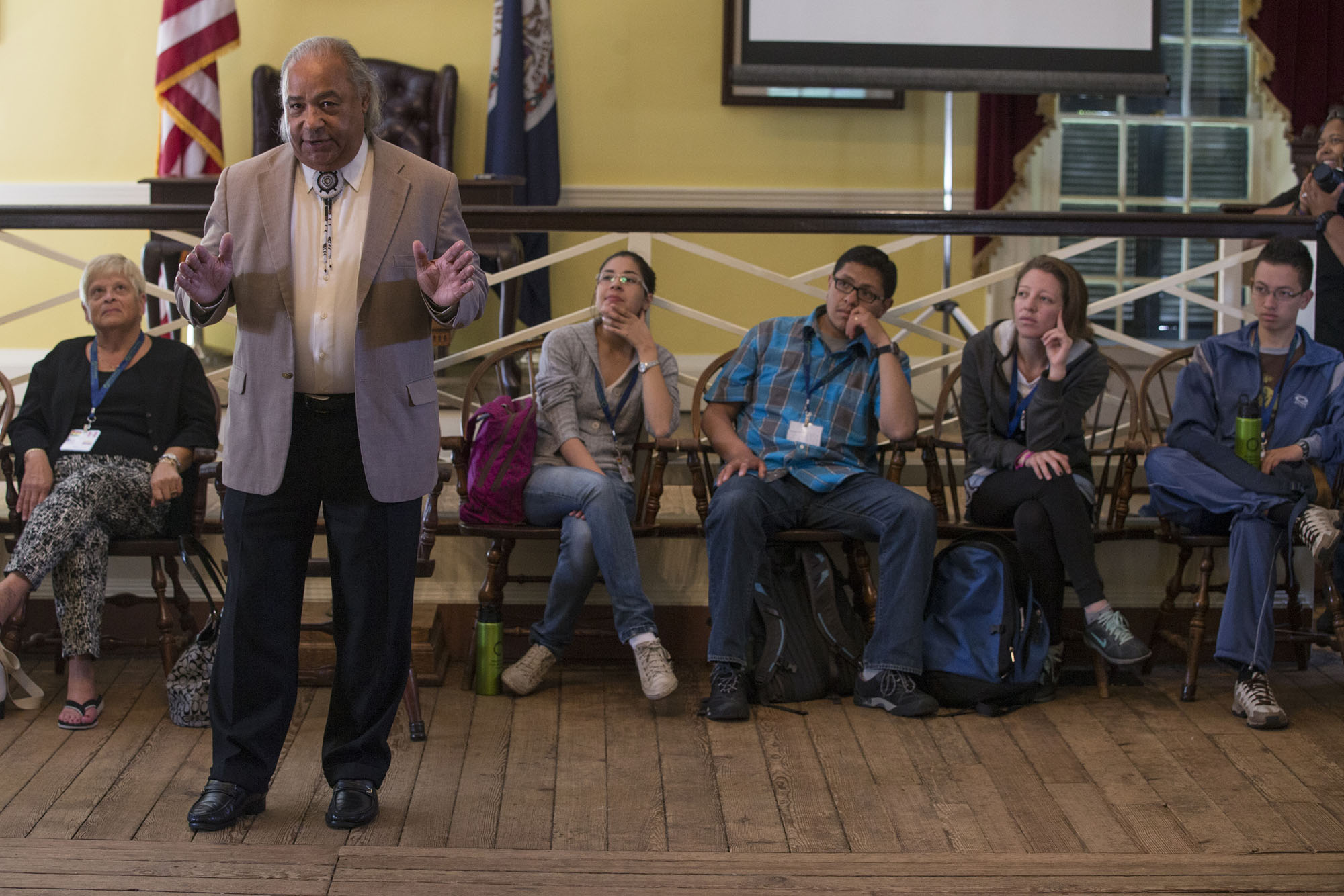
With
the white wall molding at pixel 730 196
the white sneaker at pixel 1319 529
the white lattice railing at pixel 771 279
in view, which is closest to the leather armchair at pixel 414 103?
the white wall molding at pixel 730 196

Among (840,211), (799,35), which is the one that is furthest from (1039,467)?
(799,35)

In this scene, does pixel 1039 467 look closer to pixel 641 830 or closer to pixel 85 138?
pixel 641 830

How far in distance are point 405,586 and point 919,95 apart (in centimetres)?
442

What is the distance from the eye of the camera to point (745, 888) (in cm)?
215

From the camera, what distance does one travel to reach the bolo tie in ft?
7.41

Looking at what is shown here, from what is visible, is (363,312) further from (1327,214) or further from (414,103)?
(414,103)

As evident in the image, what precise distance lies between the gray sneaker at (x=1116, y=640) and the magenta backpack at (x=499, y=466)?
1488mm

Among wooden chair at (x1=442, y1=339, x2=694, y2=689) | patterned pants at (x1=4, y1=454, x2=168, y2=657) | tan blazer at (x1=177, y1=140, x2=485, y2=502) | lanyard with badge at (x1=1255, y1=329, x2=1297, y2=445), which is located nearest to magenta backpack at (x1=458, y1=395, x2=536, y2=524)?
wooden chair at (x1=442, y1=339, x2=694, y2=689)

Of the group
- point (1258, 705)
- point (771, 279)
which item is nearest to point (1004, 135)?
point (771, 279)

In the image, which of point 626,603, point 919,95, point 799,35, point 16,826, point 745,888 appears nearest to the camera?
point 745,888

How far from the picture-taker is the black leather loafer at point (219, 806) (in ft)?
7.70

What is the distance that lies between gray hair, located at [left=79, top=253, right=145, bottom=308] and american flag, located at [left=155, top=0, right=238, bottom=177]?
2.34 meters

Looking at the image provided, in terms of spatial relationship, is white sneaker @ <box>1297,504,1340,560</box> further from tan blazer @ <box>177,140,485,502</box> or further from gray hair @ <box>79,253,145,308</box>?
gray hair @ <box>79,253,145,308</box>

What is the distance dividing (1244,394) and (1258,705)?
85 cm
